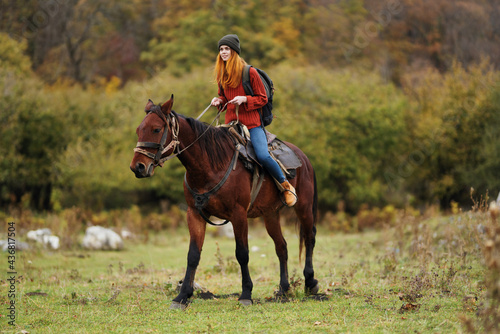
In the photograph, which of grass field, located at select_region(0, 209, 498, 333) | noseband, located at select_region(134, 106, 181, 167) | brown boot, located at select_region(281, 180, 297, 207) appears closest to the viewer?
grass field, located at select_region(0, 209, 498, 333)

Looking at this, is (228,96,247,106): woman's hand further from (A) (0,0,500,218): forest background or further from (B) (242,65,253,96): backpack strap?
(A) (0,0,500,218): forest background

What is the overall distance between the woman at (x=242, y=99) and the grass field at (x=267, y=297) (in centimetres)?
171

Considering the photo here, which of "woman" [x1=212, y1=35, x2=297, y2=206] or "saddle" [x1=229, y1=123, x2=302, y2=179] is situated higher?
"woman" [x1=212, y1=35, x2=297, y2=206]

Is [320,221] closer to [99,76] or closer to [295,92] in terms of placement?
[295,92]

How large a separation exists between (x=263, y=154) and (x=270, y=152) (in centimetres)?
58

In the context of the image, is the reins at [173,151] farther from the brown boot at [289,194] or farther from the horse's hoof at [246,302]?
the horse's hoof at [246,302]

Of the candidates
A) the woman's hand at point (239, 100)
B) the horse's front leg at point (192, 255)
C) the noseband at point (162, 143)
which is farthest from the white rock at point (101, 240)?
the woman's hand at point (239, 100)

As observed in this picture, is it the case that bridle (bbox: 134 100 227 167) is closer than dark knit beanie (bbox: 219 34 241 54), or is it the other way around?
bridle (bbox: 134 100 227 167)

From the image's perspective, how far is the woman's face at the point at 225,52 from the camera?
23.7ft

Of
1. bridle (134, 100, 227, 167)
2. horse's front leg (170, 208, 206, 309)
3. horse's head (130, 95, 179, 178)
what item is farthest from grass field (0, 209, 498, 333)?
bridle (134, 100, 227, 167)

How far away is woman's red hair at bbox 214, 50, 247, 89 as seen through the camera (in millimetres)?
7273

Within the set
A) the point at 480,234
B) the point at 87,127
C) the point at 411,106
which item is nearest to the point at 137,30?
the point at 87,127

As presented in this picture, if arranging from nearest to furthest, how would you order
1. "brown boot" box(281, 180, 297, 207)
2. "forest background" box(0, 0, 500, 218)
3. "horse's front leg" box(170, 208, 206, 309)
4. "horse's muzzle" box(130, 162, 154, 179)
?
1. "horse's muzzle" box(130, 162, 154, 179)
2. "horse's front leg" box(170, 208, 206, 309)
3. "brown boot" box(281, 180, 297, 207)
4. "forest background" box(0, 0, 500, 218)

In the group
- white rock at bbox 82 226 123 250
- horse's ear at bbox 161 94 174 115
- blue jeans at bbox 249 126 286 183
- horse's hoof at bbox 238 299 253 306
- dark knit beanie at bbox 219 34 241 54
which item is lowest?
white rock at bbox 82 226 123 250
